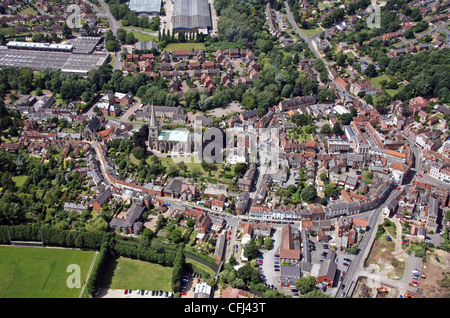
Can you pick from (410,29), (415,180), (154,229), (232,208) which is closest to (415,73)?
(410,29)

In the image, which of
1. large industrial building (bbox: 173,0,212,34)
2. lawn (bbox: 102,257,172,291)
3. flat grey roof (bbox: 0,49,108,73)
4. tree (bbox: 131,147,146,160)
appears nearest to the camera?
lawn (bbox: 102,257,172,291)

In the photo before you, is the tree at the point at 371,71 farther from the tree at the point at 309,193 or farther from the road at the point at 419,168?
the tree at the point at 309,193

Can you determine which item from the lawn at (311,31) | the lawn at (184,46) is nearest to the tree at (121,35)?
the lawn at (184,46)

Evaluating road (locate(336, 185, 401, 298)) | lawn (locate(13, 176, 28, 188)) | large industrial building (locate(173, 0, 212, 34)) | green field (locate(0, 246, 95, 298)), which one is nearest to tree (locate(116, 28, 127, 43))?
large industrial building (locate(173, 0, 212, 34))

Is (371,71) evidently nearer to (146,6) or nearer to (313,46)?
(313,46)

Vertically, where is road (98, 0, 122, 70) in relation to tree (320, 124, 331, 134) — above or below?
above

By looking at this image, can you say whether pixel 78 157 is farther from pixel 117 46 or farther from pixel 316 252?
pixel 117 46

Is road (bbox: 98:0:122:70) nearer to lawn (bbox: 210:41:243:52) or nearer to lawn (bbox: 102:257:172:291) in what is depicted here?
lawn (bbox: 210:41:243:52)
